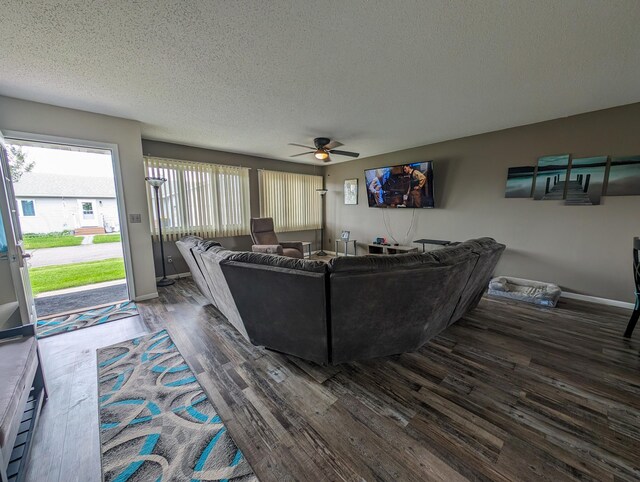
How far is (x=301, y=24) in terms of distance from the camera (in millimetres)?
1596

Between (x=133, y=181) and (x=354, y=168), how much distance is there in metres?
4.53

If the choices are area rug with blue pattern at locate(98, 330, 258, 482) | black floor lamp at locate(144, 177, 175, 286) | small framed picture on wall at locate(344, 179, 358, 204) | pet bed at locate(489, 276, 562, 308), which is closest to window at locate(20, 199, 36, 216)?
black floor lamp at locate(144, 177, 175, 286)

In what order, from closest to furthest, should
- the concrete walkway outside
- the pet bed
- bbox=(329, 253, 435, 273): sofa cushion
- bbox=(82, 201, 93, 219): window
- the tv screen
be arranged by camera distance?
bbox=(329, 253, 435, 273): sofa cushion < the pet bed < the tv screen < the concrete walkway outside < bbox=(82, 201, 93, 219): window

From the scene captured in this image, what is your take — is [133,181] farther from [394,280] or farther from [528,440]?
[528,440]

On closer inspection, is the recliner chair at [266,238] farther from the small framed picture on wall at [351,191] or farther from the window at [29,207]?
the window at [29,207]

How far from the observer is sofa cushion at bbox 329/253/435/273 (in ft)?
5.56

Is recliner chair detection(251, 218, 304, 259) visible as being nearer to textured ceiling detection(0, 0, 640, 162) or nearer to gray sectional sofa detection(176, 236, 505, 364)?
textured ceiling detection(0, 0, 640, 162)

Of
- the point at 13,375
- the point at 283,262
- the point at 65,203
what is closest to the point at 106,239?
the point at 65,203

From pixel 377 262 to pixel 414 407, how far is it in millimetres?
966

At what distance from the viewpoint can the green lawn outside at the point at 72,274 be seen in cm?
401

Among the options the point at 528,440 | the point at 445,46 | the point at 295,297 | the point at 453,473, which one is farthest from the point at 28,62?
the point at 528,440

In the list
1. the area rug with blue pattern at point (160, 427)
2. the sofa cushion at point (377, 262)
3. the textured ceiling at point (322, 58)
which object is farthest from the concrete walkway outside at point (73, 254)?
the sofa cushion at point (377, 262)

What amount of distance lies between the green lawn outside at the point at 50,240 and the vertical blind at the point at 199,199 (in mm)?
5467

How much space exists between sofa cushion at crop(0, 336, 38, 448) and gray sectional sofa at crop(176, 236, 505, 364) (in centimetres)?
115
